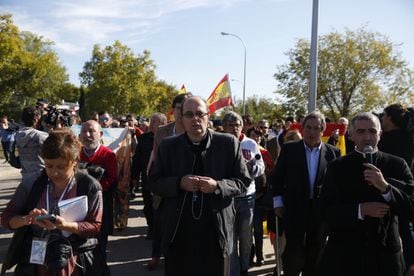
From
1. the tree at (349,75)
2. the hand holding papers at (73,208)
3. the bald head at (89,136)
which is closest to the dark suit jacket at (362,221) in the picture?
Result: the hand holding papers at (73,208)

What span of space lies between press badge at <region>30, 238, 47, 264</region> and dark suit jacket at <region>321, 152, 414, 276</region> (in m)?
2.04

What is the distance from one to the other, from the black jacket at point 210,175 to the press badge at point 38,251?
911 millimetres

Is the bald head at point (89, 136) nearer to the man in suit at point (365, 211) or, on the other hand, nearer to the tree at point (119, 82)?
the man in suit at point (365, 211)

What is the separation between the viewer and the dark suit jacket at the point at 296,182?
4.38 metres

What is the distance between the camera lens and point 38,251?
9.02ft

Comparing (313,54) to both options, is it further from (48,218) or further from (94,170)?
(48,218)

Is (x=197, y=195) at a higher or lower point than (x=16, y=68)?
lower

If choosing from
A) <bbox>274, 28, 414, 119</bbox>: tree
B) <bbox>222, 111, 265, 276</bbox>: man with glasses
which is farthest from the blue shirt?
<bbox>274, 28, 414, 119</bbox>: tree

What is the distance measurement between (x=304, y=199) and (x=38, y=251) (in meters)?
2.66

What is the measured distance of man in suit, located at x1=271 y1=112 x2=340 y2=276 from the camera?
4.38 metres

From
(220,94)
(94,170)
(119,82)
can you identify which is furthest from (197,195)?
(119,82)

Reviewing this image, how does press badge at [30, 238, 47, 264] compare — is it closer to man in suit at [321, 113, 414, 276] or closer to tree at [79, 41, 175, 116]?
man in suit at [321, 113, 414, 276]

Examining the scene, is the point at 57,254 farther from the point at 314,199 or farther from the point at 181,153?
the point at 314,199

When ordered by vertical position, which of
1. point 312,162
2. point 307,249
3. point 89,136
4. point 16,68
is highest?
point 16,68
